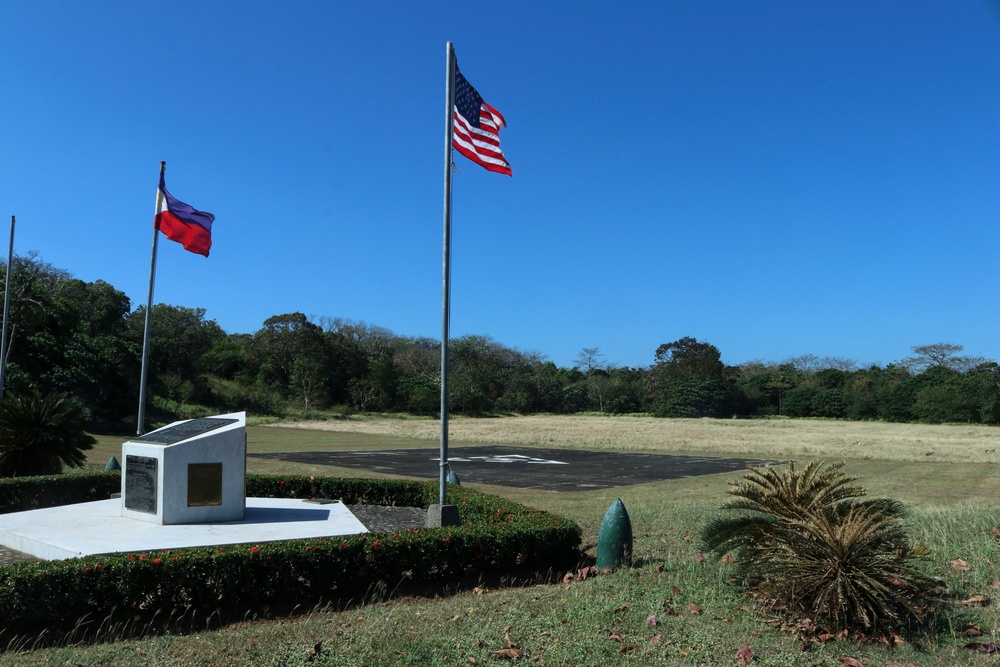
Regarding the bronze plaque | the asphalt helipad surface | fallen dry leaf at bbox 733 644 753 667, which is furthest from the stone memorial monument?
the asphalt helipad surface

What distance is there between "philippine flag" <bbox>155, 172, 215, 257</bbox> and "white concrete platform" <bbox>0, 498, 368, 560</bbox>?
22.0 feet

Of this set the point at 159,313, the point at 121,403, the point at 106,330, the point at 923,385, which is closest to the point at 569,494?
the point at 121,403

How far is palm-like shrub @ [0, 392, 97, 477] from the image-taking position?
15.0 metres

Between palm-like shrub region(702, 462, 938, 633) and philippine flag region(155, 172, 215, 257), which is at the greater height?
philippine flag region(155, 172, 215, 257)

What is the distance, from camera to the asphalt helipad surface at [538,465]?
72.2ft

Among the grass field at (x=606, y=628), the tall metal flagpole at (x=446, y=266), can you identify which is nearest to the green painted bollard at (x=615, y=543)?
the grass field at (x=606, y=628)

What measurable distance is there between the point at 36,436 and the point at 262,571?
10.8 m

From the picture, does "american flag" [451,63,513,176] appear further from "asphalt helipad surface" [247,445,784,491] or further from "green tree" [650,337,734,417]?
"green tree" [650,337,734,417]

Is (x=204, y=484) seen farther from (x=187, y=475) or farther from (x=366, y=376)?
(x=366, y=376)

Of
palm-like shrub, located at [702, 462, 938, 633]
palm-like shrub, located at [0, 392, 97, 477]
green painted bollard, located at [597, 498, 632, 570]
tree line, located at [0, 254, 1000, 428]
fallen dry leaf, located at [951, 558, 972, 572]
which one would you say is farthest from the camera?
tree line, located at [0, 254, 1000, 428]

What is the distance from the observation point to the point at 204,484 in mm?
10742

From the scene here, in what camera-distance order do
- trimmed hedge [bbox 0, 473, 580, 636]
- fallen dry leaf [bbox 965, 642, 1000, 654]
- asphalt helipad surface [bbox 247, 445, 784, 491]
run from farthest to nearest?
asphalt helipad surface [bbox 247, 445, 784, 491] < trimmed hedge [bbox 0, 473, 580, 636] < fallen dry leaf [bbox 965, 642, 1000, 654]

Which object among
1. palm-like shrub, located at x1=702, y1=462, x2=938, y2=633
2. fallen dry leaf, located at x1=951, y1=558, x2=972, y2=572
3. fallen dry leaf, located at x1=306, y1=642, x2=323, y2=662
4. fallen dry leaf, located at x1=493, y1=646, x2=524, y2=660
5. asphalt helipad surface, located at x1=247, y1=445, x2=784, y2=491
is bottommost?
asphalt helipad surface, located at x1=247, y1=445, x2=784, y2=491

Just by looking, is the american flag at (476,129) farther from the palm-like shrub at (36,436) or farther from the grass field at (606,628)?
the palm-like shrub at (36,436)
